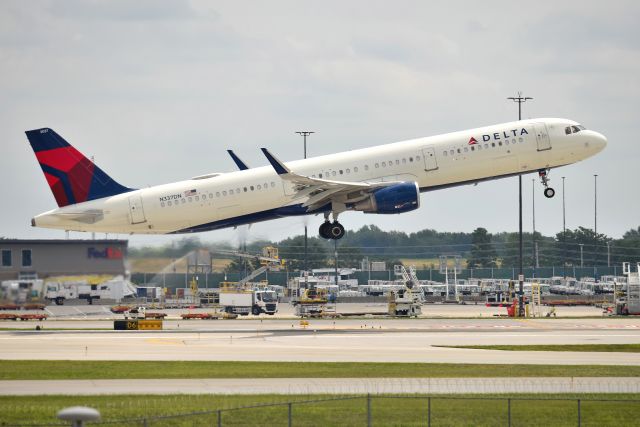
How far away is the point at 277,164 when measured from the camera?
72.6 metres

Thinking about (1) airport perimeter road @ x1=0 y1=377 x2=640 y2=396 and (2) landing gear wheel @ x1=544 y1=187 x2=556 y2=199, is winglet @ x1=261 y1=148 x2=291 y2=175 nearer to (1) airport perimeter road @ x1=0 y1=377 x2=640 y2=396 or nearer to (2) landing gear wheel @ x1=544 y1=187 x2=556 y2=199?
(2) landing gear wheel @ x1=544 y1=187 x2=556 y2=199

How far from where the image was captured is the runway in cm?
5581

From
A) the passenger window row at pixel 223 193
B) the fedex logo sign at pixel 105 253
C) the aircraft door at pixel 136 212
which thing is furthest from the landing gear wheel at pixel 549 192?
the fedex logo sign at pixel 105 253

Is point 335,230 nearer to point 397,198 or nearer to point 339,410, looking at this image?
point 397,198

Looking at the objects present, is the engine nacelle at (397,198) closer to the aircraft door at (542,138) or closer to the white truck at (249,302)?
the aircraft door at (542,138)

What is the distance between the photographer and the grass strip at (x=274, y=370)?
48.5 metres

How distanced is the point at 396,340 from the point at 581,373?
17.3 metres

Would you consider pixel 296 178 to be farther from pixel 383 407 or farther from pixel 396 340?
pixel 383 407

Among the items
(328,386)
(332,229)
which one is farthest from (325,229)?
(328,386)

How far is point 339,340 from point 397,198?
1386 centimetres

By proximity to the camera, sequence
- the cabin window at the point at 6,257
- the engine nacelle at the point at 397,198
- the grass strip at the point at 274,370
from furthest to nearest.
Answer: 1. the engine nacelle at the point at 397,198
2. the grass strip at the point at 274,370
3. the cabin window at the point at 6,257

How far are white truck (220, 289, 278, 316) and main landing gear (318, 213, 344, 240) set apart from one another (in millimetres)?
21753

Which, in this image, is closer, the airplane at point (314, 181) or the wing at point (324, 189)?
the wing at point (324, 189)

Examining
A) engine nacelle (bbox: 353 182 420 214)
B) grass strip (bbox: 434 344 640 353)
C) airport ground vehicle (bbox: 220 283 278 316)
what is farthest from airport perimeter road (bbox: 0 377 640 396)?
airport ground vehicle (bbox: 220 283 278 316)
